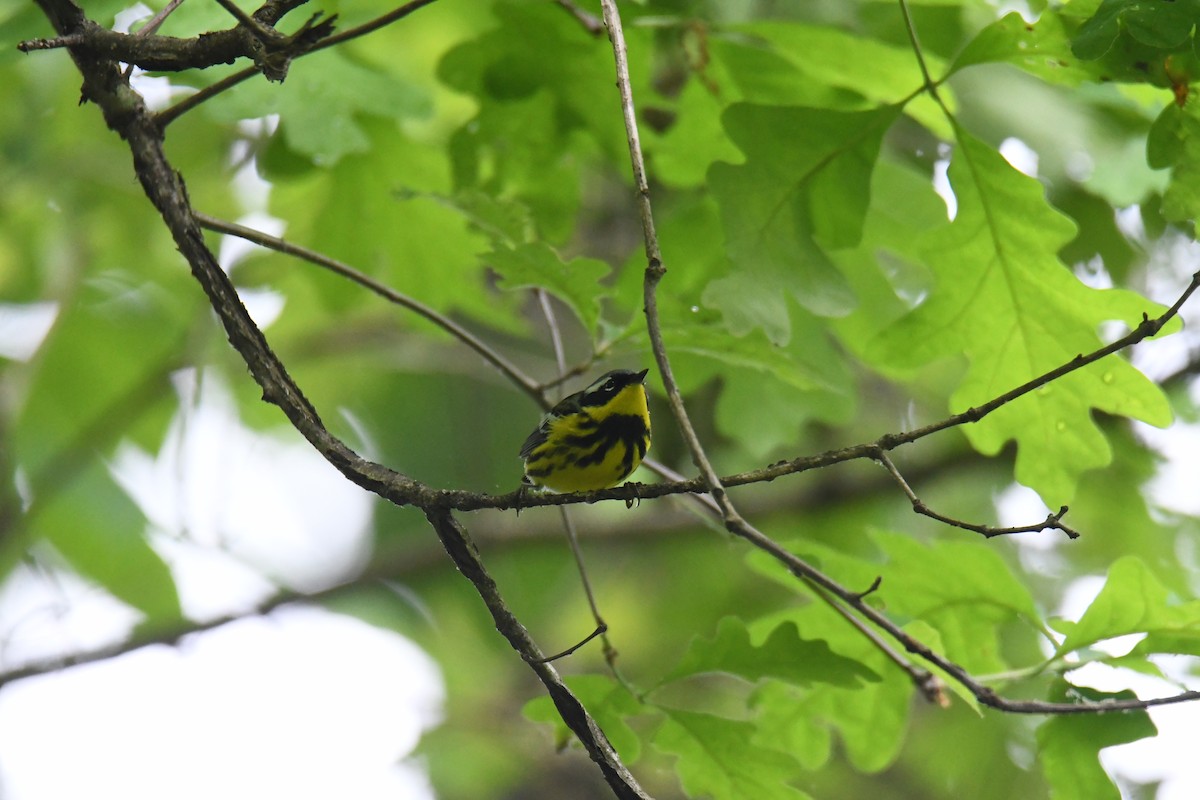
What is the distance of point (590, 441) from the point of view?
317cm

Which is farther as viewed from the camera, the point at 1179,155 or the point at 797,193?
the point at 797,193

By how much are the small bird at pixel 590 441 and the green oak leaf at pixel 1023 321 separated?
79 cm

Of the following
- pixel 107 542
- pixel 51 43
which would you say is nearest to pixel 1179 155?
pixel 51 43

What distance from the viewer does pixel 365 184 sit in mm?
3652

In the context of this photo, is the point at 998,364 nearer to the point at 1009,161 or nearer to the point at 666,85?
the point at 1009,161

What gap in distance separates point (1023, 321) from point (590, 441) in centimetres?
113

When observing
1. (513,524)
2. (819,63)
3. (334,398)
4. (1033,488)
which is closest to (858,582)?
(1033,488)

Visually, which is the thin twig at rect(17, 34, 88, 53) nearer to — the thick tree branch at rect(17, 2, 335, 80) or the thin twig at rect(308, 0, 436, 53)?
the thick tree branch at rect(17, 2, 335, 80)

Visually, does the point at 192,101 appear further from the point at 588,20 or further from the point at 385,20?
the point at 588,20

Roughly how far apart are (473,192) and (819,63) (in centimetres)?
96

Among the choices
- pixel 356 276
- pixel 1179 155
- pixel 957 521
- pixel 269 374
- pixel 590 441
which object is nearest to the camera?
pixel 957 521

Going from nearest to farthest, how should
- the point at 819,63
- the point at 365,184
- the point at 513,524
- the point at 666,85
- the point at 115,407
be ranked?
the point at 819,63
the point at 365,184
the point at 666,85
the point at 115,407
the point at 513,524

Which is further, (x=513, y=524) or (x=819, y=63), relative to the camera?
(x=513, y=524)

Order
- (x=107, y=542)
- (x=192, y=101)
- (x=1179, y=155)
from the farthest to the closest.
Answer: (x=107, y=542), (x=1179, y=155), (x=192, y=101)
